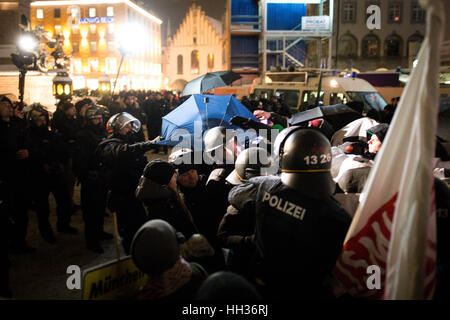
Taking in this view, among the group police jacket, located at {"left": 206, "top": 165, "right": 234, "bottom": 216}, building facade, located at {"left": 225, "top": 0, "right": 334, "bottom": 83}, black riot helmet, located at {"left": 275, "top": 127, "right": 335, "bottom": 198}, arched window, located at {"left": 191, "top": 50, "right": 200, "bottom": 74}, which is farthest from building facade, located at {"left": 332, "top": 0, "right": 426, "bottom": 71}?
arched window, located at {"left": 191, "top": 50, "right": 200, "bottom": 74}

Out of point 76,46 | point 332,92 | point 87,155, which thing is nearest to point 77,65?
point 76,46

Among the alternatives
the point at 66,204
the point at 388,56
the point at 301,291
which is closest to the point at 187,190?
the point at 301,291

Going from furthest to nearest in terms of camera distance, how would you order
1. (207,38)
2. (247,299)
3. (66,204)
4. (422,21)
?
(207,38) < (422,21) < (66,204) < (247,299)

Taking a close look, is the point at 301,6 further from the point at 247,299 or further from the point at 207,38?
the point at 207,38

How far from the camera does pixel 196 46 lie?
70875 millimetres

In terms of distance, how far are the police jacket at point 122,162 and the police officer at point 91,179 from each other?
1.34 ft

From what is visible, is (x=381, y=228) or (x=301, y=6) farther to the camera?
(x=301, y=6)

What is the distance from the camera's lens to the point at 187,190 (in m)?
3.50

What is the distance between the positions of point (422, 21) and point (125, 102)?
34.2m

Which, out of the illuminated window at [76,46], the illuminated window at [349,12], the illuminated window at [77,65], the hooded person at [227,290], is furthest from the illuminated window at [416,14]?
the illuminated window at [76,46]

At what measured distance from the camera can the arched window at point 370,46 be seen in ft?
121

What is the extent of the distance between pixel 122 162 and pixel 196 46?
69.5 m

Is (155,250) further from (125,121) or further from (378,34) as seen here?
(378,34)

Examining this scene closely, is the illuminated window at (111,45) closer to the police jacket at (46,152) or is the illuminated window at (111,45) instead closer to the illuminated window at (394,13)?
the illuminated window at (394,13)
